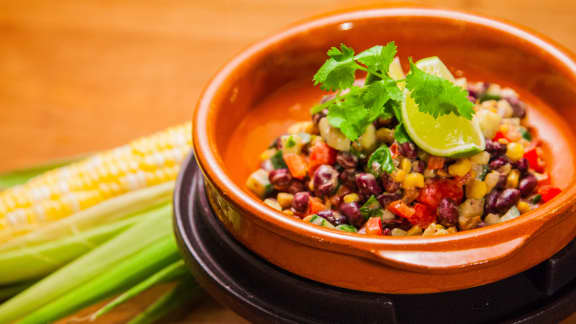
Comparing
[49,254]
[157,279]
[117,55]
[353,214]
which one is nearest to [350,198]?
[353,214]

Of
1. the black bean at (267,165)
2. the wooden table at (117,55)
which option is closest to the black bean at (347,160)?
the black bean at (267,165)

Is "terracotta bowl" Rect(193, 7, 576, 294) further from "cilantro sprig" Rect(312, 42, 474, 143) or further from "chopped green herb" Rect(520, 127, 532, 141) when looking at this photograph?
"cilantro sprig" Rect(312, 42, 474, 143)

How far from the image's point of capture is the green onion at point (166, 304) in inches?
87.0

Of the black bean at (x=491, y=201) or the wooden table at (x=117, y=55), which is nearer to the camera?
the black bean at (x=491, y=201)

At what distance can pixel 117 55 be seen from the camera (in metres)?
3.64

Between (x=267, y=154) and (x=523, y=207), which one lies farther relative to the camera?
(x=267, y=154)

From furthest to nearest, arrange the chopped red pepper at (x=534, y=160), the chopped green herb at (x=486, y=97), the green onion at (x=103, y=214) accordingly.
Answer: the green onion at (x=103, y=214), the chopped green herb at (x=486, y=97), the chopped red pepper at (x=534, y=160)

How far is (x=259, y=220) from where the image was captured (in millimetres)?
1584

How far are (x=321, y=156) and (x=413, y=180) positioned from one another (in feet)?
0.94

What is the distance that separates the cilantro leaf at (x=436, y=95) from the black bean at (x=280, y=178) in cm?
43

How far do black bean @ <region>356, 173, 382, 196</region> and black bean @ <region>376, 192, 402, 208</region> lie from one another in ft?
0.06

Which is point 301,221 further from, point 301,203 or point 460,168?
point 460,168

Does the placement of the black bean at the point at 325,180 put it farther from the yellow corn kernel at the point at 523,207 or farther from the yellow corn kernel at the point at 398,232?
the yellow corn kernel at the point at 523,207

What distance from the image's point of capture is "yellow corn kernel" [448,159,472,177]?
1.74 m
